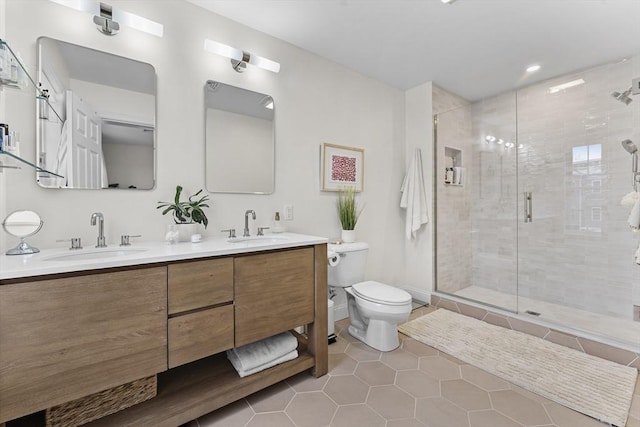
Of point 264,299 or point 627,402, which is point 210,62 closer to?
point 264,299

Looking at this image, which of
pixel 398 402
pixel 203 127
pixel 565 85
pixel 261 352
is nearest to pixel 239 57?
pixel 203 127

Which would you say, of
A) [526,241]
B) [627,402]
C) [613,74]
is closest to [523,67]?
[613,74]

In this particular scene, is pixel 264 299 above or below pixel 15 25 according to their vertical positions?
below

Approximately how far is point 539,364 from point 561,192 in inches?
70.4

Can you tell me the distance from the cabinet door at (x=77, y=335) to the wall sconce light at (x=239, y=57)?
1.44 metres

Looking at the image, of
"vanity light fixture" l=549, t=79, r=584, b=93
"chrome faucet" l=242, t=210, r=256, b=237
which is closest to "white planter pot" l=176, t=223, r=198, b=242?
"chrome faucet" l=242, t=210, r=256, b=237

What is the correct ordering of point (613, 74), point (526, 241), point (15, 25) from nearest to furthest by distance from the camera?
point (15, 25) < point (613, 74) < point (526, 241)

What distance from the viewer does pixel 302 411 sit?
4.88ft

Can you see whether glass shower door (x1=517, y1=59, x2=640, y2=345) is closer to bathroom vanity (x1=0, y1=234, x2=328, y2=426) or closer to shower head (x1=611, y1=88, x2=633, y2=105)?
shower head (x1=611, y1=88, x2=633, y2=105)

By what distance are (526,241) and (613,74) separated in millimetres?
1650

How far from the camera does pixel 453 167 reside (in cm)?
330

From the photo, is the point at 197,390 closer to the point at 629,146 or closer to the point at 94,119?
the point at 94,119

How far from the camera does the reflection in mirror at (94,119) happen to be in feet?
4.72

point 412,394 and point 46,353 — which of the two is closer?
point 46,353
